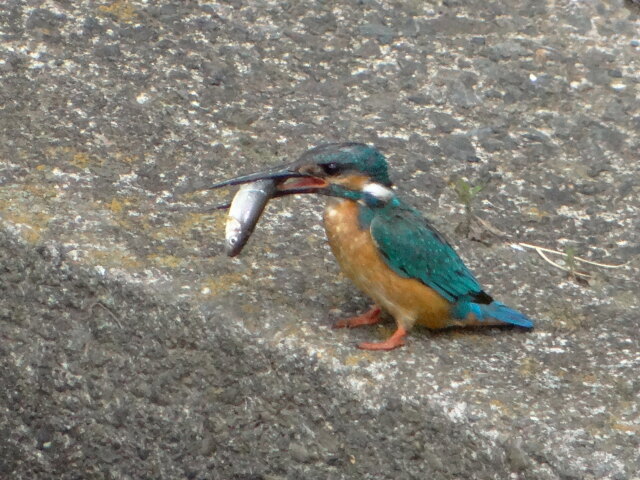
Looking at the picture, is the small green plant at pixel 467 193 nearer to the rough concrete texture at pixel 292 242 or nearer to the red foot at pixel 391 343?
the rough concrete texture at pixel 292 242

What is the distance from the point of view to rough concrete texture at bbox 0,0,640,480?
269 cm

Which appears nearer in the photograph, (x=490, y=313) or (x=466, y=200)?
(x=490, y=313)

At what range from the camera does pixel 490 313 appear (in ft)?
9.62

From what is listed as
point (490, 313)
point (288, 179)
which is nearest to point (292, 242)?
point (288, 179)

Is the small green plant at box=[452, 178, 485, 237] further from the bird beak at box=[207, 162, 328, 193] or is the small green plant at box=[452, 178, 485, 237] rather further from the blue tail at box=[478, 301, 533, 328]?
the bird beak at box=[207, 162, 328, 193]

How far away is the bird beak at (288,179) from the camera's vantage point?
2873mm

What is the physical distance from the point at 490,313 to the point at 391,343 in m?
0.31

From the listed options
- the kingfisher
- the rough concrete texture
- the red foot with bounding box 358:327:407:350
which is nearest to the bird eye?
the kingfisher

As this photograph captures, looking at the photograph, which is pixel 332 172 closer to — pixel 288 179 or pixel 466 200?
pixel 288 179

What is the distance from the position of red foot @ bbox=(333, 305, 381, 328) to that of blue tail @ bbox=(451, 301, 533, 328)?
0.72 feet

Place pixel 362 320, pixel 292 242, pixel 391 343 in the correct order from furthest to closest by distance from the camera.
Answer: pixel 292 242
pixel 362 320
pixel 391 343

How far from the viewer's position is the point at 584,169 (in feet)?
12.2

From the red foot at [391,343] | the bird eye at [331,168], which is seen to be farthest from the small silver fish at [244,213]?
the red foot at [391,343]

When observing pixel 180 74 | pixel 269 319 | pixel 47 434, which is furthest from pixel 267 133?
pixel 47 434
